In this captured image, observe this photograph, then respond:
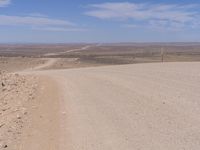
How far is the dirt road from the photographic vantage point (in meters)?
7.15

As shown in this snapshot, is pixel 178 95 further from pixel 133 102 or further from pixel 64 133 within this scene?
pixel 64 133

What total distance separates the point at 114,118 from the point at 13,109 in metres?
3.92

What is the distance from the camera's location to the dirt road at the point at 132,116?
7152mm

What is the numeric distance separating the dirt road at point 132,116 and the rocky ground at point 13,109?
3.20 feet

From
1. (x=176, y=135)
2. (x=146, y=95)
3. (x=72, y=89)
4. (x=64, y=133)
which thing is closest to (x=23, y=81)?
(x=72, y=89)

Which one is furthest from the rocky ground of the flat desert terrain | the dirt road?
the dirt road

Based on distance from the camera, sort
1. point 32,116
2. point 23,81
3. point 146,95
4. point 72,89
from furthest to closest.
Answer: point 23,81 → point 72,89 → point 146,95 → point 32,116

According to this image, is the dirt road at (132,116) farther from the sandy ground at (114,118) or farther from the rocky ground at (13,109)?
the rocky ground at (13,109)

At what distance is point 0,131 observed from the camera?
9008 millimetres

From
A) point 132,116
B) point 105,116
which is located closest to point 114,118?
point 105,116

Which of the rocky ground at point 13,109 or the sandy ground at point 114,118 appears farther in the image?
the rocky ground at point 13,109

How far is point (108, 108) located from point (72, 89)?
189 inches

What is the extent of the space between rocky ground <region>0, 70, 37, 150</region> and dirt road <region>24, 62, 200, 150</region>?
98 centimetres

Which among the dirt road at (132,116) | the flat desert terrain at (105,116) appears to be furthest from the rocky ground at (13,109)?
the dirt road at (132,116)
